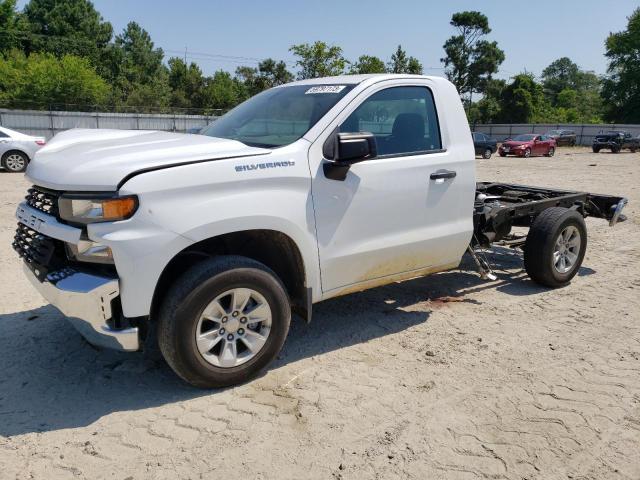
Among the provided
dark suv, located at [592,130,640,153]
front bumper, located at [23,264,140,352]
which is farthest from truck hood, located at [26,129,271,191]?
dark suv, located at [592,130,640,153]

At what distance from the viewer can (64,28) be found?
5578 cm

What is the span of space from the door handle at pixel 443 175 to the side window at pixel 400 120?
0.21 m

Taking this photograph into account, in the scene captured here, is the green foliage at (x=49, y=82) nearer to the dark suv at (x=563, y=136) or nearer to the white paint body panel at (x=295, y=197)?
the dark suv at (x=563, y=136)

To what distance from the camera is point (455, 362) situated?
394 centimetres

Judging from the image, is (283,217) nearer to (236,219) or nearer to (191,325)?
(236,219)

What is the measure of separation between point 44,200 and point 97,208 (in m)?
0.69

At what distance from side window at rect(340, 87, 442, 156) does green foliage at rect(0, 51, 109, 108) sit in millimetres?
Result: 43574

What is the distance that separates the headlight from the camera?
116 inches

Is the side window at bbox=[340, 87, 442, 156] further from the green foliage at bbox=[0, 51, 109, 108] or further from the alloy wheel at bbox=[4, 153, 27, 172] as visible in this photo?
the green foliage at bbox=[0, 51, 109, 108]

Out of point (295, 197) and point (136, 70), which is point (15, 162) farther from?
point (136, 70)

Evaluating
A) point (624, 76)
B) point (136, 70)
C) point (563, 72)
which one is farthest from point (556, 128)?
point (563, 72)

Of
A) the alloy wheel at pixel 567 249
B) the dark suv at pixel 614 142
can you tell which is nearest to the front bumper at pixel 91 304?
the alloy wheel at pixel 567 249

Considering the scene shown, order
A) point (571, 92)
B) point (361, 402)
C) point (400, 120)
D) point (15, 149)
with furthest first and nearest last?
point (571, 92), point (15, 149), point (400, 120), point (361, 402)

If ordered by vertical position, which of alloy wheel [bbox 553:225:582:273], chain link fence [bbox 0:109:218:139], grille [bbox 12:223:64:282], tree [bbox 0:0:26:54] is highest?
tree [bbox 0:0:26:54]
